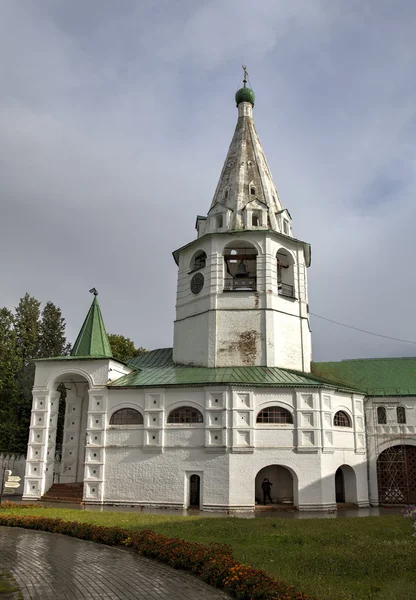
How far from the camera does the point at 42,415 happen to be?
2475 cm

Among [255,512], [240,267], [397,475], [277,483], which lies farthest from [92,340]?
[397,475]

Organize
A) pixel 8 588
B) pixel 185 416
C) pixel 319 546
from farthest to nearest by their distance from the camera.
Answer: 1. pixel 185 416
2. pixel 319 546
3. pixel 8 588

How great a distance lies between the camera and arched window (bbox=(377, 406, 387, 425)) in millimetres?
26469

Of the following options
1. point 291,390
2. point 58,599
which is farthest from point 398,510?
point 58,599

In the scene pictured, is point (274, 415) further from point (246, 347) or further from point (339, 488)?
point (339, 488)

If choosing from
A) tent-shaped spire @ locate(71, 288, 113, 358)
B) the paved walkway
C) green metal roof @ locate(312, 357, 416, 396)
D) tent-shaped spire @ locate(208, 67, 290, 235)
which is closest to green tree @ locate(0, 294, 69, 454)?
tent-shaped spire @ locate(71, 288, 113, 358)

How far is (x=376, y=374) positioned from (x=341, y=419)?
454cm

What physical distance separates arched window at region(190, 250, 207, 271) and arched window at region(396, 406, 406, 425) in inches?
502

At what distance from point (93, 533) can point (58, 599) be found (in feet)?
→ 18.7

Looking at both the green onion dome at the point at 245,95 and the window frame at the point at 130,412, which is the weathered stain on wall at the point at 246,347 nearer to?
the window frame at the point at 130,412

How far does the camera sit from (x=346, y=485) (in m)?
25.1

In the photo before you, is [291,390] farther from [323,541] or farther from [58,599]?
[58,599]

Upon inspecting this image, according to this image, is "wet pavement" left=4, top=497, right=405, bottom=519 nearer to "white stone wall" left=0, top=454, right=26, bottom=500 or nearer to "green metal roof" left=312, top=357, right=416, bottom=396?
"green metal roof" left=312, top=357, right=416, bottom=396

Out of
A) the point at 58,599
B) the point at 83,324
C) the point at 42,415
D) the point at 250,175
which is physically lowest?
the point at 58,599
